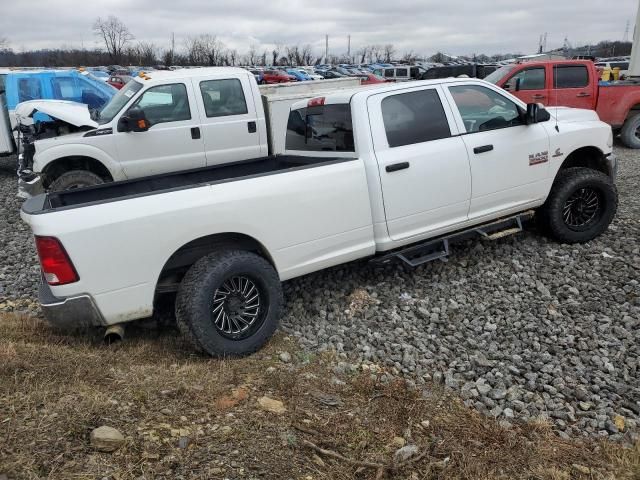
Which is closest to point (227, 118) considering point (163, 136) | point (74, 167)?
point (163, 136)

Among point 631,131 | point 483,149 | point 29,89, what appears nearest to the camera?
point 483,149

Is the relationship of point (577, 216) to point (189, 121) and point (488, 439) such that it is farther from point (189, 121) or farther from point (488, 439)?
point (189, 121)

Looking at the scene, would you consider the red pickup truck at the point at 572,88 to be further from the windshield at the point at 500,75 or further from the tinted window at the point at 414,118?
the tinted window at the point at 414,118

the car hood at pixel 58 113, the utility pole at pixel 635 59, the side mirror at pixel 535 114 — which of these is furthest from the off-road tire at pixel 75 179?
the utility pole at pixel 635 59

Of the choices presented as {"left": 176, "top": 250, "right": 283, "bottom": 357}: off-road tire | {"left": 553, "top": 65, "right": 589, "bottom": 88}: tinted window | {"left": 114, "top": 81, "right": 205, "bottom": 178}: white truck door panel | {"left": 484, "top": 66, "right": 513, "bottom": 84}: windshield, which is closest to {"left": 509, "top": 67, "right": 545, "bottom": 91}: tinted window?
{"left": 484, "top": 66, "right": 513, "bottom": 84}: windshield

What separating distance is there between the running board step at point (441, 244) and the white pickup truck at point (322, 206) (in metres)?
0.02

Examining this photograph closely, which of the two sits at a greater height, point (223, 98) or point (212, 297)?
point (223, 98)

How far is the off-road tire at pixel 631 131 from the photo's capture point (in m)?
11.8

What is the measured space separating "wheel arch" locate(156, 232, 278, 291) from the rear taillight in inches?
23.4

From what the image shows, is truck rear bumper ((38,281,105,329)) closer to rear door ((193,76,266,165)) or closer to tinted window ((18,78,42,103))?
rear door ((193,76,266,165))

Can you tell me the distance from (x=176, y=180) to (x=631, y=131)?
1080cm

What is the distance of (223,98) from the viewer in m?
7.92

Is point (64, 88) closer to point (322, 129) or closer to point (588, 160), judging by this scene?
point (322, 129)

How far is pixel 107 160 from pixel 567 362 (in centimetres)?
626
